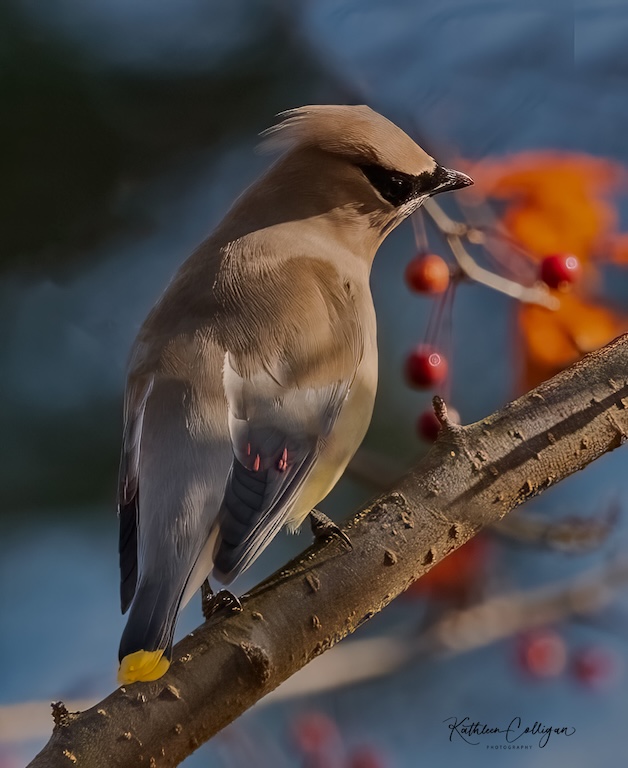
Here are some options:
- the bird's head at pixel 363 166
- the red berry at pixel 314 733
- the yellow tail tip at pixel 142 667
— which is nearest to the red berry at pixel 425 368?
the bird's head at pixel 363 166

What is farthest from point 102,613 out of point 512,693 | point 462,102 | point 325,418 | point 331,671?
point 462,102

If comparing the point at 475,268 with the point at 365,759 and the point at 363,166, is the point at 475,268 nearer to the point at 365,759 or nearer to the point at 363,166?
the point at 363,166

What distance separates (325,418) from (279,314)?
6.9 inches

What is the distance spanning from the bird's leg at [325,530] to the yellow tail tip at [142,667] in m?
0.29

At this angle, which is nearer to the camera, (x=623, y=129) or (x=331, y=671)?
(x=331, y=671)

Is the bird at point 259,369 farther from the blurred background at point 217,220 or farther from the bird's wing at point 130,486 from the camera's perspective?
the blurred background at point 217,220

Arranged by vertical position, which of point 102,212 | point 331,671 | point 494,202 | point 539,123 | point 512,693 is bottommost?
point 512,693

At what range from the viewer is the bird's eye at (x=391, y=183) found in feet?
6.32

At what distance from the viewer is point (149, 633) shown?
1.31 m

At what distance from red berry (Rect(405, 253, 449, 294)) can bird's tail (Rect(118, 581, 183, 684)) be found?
37.4 inches

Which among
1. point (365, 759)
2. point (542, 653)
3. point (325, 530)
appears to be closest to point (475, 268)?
point (325, 530)

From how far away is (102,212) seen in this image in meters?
2.75

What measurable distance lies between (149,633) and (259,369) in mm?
455

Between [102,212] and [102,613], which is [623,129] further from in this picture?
[102,613]
